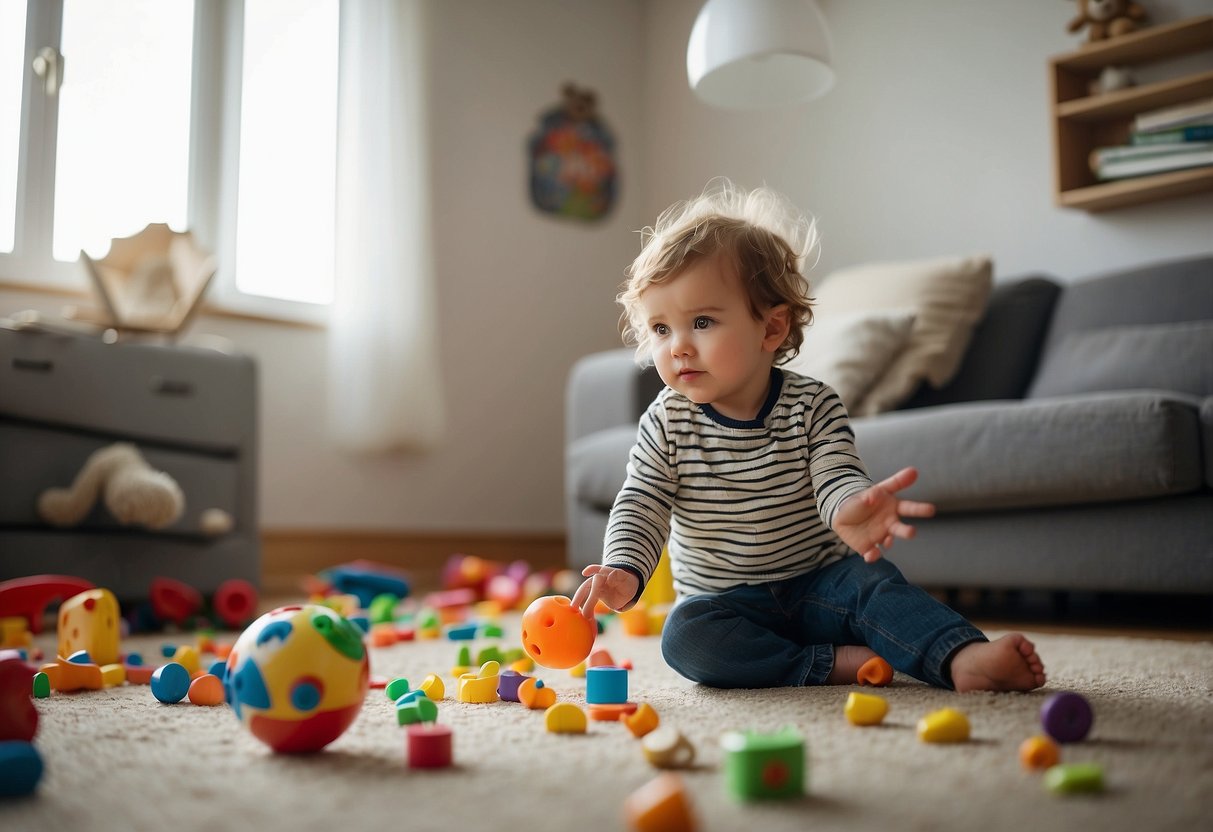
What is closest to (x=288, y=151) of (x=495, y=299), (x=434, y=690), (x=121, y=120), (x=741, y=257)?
(x=121, y=120)

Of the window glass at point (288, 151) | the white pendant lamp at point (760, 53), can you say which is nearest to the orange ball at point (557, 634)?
the white pendant lamp at point (760, 53)

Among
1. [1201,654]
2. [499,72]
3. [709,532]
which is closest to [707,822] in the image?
[709,532]

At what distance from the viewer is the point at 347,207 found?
3.20 metres

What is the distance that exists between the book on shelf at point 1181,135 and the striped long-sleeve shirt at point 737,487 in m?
1.84

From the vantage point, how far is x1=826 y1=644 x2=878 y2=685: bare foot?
1.14 meters

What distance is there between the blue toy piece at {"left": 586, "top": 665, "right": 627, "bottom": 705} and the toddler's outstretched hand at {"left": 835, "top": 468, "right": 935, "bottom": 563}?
266 millimetres

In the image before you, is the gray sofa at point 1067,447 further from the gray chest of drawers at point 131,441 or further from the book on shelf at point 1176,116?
the gray chest of drawers at point 131,441

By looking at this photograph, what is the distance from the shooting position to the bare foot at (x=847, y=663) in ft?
3.73

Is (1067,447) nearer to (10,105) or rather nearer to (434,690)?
(434,690)

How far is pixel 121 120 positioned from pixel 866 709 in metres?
2.80

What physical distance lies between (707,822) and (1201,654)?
111 centimetres

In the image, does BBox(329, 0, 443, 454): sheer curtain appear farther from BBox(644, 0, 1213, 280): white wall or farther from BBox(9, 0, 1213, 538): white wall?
BBox(644, 0, 1213, 280): white wall

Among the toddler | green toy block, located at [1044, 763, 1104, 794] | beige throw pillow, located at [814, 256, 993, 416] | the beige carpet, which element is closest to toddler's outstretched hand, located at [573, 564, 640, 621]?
the toddler

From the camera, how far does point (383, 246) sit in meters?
3.25
